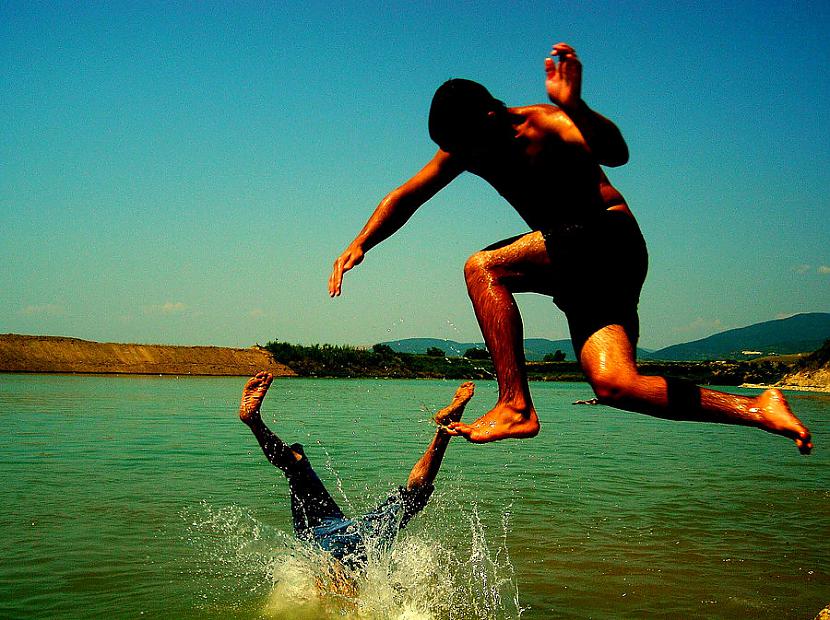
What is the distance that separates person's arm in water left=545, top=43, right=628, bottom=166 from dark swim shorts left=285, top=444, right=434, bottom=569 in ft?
12.5

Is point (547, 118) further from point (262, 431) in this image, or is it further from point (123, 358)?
point (123, 358)

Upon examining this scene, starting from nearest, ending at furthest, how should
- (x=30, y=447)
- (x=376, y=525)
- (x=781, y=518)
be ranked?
(x=376, y=525)
(x=781, y=518)
(x=30, y=447)

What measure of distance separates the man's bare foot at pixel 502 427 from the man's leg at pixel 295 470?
8.96 ft

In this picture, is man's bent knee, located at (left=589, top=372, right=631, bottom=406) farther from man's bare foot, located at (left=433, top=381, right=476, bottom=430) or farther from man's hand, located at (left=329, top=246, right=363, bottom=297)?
man's bare foot, located at (left=433, top=381, right=476, bottom=430)

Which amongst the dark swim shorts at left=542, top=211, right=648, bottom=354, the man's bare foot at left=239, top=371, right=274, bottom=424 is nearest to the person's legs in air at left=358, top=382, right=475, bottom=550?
the man's bare foot at left=239, top=371, right=274, bottom=424

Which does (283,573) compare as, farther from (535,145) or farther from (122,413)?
(122,413)

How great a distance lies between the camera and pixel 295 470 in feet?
21.9

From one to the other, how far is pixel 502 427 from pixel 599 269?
1026 millimetres

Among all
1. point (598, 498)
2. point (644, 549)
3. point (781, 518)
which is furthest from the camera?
point (598, 498)

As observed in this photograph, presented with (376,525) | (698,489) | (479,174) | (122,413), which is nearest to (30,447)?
(122,413)

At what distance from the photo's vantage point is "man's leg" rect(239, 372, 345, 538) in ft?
21.5

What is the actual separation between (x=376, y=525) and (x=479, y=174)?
139 inches

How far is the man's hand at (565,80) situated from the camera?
3.84 metres

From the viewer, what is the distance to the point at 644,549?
8844 mm
